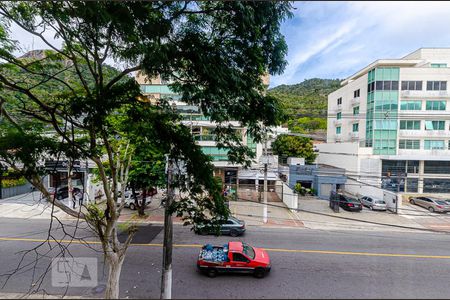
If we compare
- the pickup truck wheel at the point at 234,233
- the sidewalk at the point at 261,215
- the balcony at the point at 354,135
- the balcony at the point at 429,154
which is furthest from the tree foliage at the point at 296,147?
the pickup truck wheel at the point at 234,233

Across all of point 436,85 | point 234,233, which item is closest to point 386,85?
point 436,85

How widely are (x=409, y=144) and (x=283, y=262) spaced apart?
7.34 m

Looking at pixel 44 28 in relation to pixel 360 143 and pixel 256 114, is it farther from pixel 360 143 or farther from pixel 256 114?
pixel 360 143

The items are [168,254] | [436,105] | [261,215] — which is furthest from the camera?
[261,215]

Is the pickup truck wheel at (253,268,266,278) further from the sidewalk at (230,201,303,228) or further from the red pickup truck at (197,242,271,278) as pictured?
the sidewalk at (230,201,303,228)

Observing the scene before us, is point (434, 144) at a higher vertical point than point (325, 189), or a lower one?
higher

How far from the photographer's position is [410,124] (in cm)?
932

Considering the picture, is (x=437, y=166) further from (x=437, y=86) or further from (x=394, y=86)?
(x=394, y=86)

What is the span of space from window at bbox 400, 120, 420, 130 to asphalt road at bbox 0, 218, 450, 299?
426 cm

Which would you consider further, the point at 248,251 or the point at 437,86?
the point at 437,86

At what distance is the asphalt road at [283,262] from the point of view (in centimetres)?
522

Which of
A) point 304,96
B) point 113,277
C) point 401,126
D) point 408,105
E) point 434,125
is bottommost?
point 113,277

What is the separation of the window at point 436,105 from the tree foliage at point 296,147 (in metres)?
12.9

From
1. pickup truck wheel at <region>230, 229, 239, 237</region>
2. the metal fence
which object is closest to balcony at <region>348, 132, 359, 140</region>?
pickup truck wheel at <region>230, 229, 239, 237</region>
